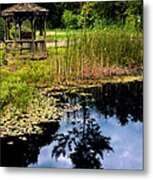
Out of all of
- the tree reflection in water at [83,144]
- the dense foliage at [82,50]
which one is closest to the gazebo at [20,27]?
the dense foliage at [82,50]

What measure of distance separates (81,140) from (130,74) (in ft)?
1.34

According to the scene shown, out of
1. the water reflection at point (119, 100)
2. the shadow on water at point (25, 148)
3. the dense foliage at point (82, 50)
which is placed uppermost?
the dense foliage at point (82, 50)

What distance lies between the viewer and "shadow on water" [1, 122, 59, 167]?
2580 millimetres

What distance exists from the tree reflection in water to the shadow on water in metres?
0.06

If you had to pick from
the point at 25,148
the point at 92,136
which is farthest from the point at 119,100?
the point at 25,148

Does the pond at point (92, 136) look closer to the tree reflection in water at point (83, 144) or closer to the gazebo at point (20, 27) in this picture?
the tree reflection in water at point (83, 144)

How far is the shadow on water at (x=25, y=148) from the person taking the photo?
2.58m

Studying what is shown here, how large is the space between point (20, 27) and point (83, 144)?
678mm

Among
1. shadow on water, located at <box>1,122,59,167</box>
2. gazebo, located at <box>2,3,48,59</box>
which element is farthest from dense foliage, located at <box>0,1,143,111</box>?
shadow on water, located at <box>1,122,59,167</box>

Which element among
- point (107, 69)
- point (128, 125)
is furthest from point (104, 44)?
point (128, 125)

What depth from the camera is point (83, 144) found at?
2.54m

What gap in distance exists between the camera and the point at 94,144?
100.0 inches

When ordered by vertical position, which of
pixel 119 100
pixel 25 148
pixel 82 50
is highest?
pixel 82 50

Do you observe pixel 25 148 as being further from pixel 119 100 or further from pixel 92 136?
pixel 119 100
